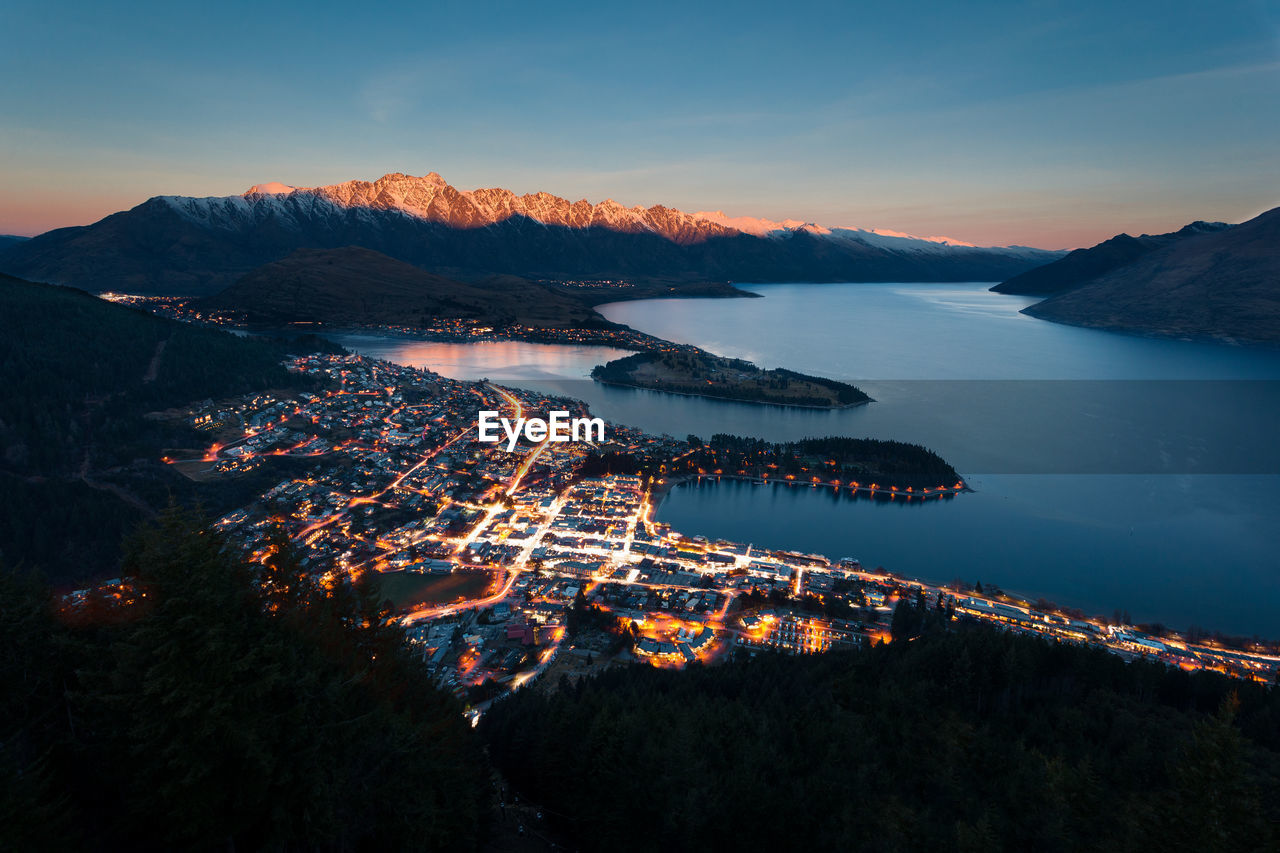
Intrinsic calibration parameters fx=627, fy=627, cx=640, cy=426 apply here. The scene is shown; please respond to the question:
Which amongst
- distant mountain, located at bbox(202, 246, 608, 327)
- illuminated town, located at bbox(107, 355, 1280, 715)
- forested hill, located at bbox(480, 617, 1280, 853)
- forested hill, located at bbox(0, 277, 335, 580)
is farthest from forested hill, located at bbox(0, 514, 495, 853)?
distant mountain, located at bbox(202, 246, 608, 327)

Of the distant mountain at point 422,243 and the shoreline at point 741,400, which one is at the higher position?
the distant mountain at point 422,243

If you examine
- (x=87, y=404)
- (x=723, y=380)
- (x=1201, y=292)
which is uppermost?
(x=1201, y=292)

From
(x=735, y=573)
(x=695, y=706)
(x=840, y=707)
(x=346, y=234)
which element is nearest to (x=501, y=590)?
(x=735, y=573)

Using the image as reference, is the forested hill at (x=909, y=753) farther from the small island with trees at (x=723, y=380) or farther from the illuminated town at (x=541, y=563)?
the small island with trees at (x=723, y=380)

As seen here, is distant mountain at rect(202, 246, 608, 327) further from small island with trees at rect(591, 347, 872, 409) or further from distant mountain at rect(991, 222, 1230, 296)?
distant mountain at rect(991, 222, 1230, 296)

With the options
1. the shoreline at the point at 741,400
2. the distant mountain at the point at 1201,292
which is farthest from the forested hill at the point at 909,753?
the distant mountain at the point at 1201,292

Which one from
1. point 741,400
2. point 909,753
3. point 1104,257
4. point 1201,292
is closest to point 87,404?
point 909,753

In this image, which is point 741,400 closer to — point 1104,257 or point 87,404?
point 87,404
